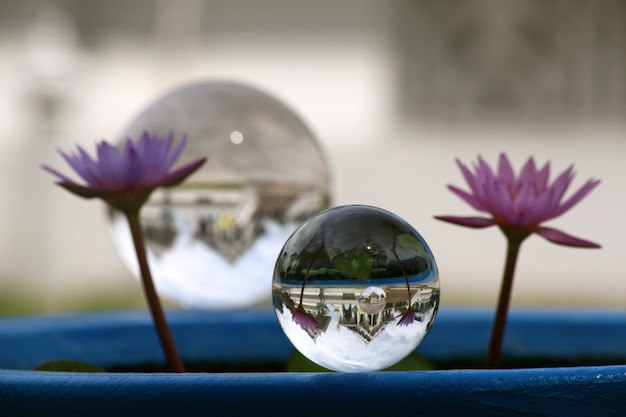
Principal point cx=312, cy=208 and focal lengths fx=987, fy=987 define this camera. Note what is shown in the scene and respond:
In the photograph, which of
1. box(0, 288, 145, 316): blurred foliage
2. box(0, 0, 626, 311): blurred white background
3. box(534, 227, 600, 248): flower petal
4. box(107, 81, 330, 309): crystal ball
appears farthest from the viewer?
box(0, 0, 626, 311): blurred white background

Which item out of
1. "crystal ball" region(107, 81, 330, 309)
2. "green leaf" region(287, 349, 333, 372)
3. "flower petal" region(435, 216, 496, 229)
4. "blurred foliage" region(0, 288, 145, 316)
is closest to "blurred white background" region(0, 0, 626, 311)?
"blurred foliage" region(0, 288, 145, 316)

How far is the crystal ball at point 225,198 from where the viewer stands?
1.10m

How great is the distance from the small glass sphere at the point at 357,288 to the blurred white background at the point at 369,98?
5.26m

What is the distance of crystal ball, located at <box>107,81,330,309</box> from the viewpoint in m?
1.10

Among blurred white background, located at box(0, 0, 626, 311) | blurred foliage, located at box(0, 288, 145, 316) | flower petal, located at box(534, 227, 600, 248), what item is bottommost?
flower petal, located at box(534, 227, 600, 248)

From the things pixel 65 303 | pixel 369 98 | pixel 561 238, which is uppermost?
pixel 369 98

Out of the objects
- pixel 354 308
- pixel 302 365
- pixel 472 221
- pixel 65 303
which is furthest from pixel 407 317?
pixel 65 303

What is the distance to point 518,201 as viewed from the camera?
773 millimetres

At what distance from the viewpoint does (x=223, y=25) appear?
623 cm

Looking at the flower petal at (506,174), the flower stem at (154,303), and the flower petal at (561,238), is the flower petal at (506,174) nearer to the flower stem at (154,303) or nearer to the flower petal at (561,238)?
the flower petal at (561,238)

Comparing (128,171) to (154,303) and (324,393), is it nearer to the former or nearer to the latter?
(154,303)

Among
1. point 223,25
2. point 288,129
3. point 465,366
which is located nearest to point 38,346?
point 288,129

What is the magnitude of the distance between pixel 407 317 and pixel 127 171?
0.28 m

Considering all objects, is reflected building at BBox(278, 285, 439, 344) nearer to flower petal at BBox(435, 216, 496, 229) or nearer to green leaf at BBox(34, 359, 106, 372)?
flower petal at BBox(435, 216, 496, 229)
